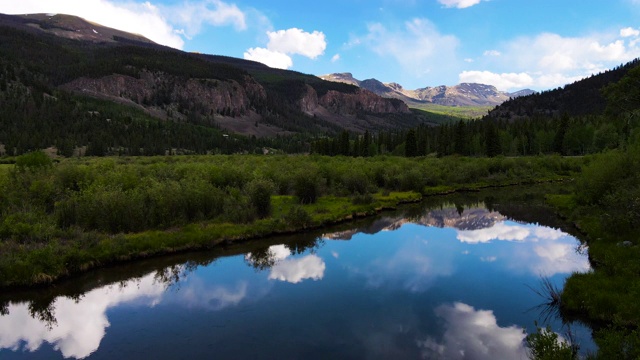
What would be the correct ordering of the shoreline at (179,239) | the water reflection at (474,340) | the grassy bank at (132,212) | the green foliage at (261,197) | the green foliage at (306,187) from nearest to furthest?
the water reflection at (474,340)
the shoreline at (179,239)
the grassy bank at (132,212)
the green foliage at (261,197)
the green foliage at (306,187)

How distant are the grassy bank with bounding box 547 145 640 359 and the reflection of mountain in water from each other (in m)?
8.41

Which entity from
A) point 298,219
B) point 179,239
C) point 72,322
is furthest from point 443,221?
point 72,322

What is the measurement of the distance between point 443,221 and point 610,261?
22.6 meters

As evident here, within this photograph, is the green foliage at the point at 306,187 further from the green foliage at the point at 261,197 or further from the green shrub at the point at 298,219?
the green shrub at the point at 298,219

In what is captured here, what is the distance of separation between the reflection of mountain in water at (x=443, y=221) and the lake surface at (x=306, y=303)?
351 cm

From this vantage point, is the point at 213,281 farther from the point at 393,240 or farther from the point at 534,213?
the point at 534,213

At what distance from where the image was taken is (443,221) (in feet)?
148

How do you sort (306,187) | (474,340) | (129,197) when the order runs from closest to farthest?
1. (474,340)
2. (129,197)
3. (306,187)

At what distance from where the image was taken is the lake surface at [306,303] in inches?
663

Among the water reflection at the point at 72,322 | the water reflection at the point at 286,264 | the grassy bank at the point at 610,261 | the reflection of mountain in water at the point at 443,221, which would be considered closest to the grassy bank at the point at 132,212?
the reflection of mountain in water at the point at 443,221

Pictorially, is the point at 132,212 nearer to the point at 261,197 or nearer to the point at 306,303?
the point at 261,197

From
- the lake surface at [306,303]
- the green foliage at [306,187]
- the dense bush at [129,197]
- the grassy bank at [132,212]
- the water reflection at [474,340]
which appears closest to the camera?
the water reflection at [474,340]

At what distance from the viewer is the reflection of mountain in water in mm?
39281

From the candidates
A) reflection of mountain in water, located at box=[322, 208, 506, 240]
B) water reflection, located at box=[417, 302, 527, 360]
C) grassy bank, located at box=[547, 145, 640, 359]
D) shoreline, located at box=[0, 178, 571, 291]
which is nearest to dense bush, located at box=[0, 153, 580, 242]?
grassy bank, located at box=[547, 145, 640, 359]
